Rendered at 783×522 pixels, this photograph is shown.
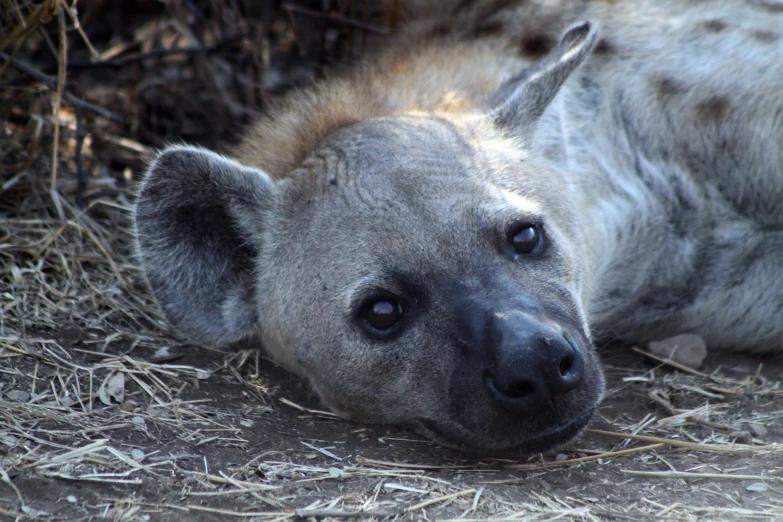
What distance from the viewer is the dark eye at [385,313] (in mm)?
2328

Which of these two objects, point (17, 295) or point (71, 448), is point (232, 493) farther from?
point (17, 295)

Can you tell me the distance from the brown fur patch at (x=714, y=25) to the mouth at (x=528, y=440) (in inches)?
65.4

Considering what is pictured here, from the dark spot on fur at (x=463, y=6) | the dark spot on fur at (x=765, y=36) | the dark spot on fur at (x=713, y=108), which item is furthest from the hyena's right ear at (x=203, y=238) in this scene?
the dark spot on fur at (x=765, y=36)

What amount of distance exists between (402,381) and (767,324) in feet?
4.67

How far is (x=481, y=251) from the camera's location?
2.29m

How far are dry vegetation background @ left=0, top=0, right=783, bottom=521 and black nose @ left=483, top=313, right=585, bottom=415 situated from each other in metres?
0.23

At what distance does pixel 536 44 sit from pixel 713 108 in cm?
68

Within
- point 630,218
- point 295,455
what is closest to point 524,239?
point 630,218

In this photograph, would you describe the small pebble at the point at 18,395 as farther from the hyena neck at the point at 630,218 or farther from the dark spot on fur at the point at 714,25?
the dark spot on fur at the point at 714,25

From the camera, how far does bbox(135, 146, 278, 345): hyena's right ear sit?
8.43 feet

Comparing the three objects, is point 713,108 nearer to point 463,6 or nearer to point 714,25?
point 714,25

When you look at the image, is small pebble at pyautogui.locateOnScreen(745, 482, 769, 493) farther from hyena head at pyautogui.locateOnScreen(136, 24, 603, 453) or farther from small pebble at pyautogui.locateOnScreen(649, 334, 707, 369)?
small pebble at pyautogui.locateOnScreen(649, 334, 707, 369)

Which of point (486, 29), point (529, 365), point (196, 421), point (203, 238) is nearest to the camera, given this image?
point (529, 365)

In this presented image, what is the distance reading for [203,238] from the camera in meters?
2.70
